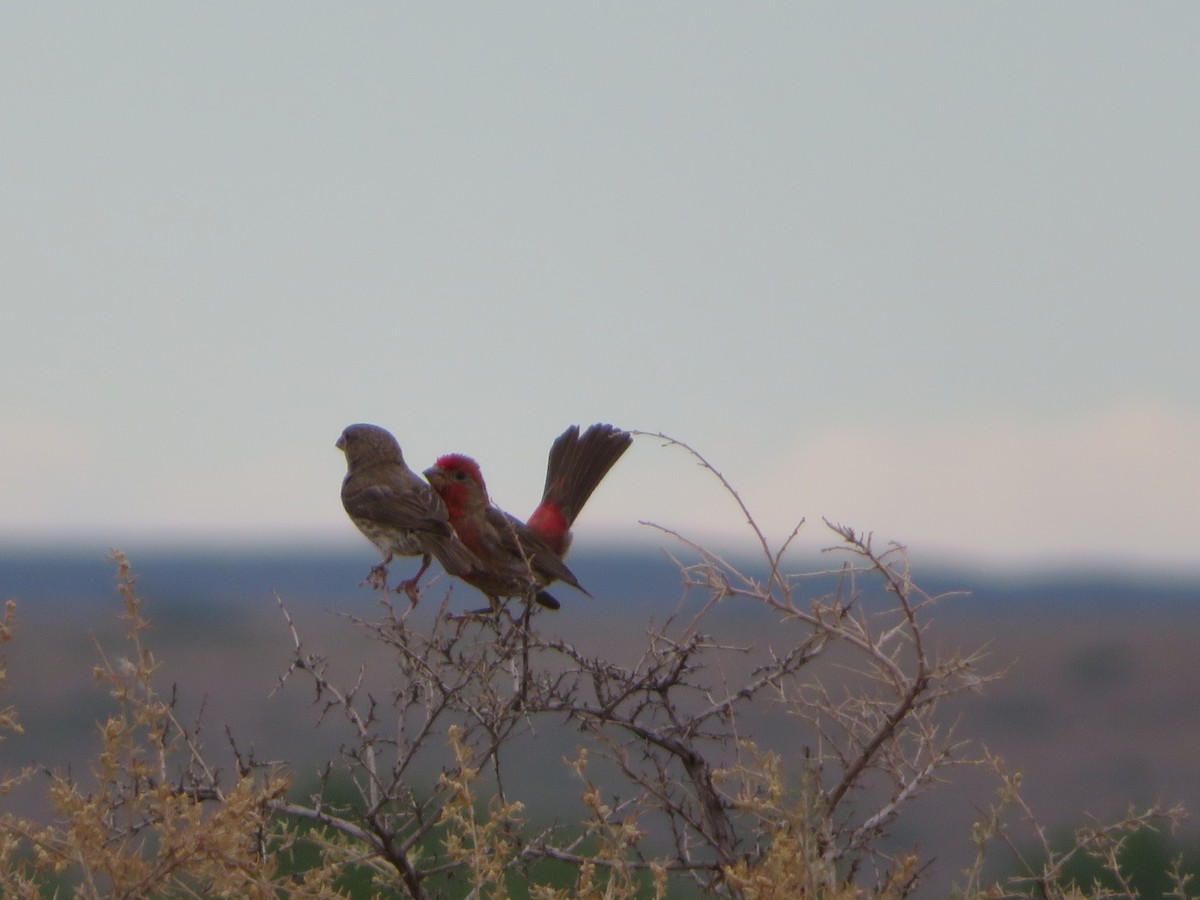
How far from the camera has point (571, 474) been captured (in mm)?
8398

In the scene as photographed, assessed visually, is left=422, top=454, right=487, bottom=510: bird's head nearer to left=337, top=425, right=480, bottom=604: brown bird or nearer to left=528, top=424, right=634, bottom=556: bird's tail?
left=337, top=425, right=480, bottom=604: brown bird

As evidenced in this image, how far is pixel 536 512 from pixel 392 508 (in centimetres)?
87

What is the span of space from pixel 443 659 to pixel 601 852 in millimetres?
980

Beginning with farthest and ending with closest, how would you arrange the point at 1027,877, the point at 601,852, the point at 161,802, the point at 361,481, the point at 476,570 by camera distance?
the point at 361,481 < the point at 476,570 < the point at 1027,877 < the point at 601,852 < the point at 161,802

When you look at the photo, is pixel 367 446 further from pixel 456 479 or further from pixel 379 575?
pixel 456 479

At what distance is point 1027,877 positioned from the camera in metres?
3.91

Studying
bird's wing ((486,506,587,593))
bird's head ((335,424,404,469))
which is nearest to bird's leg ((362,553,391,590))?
bird's wing ((486,506,587,593))

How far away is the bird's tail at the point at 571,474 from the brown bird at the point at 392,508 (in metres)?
0.62

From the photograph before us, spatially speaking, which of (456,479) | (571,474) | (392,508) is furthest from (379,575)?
(571,474)

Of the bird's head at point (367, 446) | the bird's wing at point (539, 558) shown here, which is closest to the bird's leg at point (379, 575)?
the bird's wing at point (539, 558)

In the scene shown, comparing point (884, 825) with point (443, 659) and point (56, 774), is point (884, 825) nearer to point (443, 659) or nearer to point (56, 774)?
point (443, 659)

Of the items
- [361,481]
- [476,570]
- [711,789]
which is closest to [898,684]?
[711,789]

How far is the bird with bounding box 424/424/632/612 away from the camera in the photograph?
7.25m

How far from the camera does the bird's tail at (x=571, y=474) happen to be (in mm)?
8320
